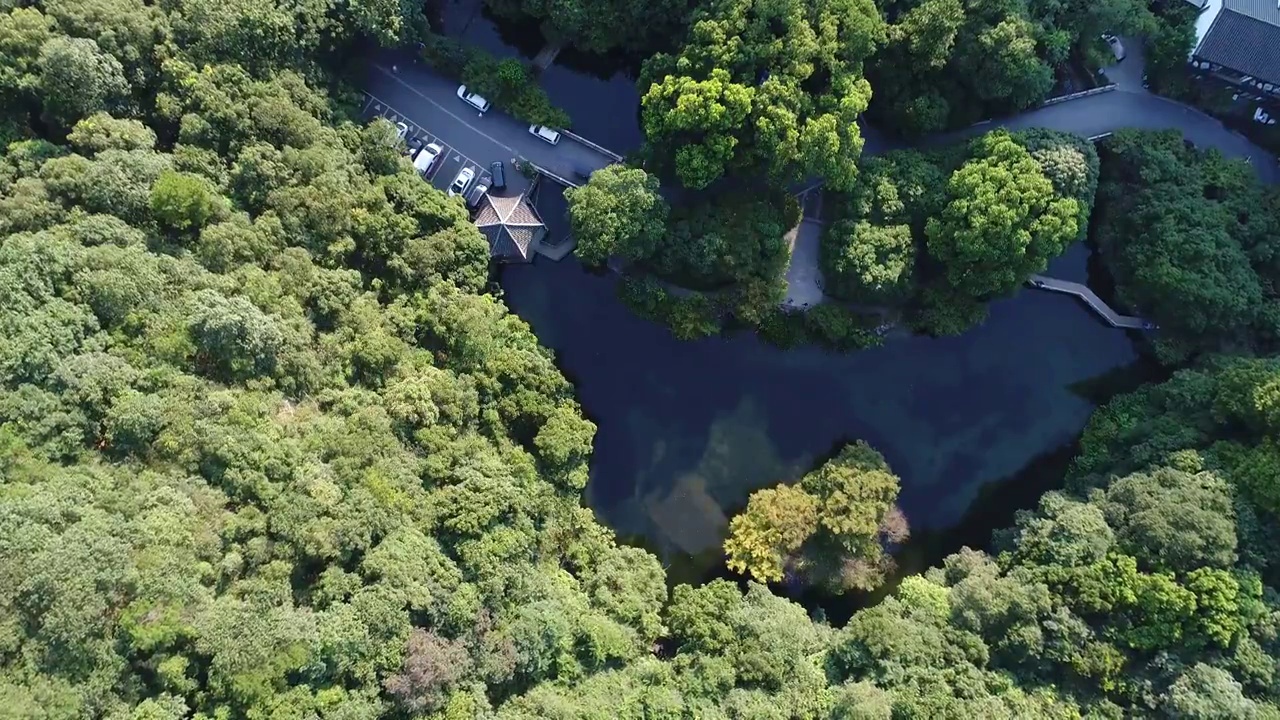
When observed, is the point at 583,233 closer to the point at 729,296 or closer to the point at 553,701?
the point at 729,296

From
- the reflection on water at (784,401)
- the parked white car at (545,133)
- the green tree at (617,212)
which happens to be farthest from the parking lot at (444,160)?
the reflection on water at (784,401)

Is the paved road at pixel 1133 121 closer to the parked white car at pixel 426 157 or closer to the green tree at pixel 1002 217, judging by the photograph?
the green tree at pixel 1002 217

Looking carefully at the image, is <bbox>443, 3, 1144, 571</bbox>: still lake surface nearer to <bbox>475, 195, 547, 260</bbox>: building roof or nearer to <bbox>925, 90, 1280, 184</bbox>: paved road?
<bbox>475, 195, 547, 260</bbox>: building roof

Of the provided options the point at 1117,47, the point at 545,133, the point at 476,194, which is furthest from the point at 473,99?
the point at 1117,47

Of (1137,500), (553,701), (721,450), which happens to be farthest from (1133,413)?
(553,701)

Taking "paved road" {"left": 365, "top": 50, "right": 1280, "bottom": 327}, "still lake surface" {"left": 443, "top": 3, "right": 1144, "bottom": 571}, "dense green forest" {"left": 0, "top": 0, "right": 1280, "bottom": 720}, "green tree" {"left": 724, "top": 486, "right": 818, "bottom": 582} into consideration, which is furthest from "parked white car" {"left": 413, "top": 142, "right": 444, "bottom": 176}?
"green tree" {"left": 724, "top": 486, "right": 818, "bottom": 582}

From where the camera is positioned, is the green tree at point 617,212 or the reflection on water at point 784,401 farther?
the reflection on water at point 784,401

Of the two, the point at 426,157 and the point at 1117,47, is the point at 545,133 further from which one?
the point at 1117,47
